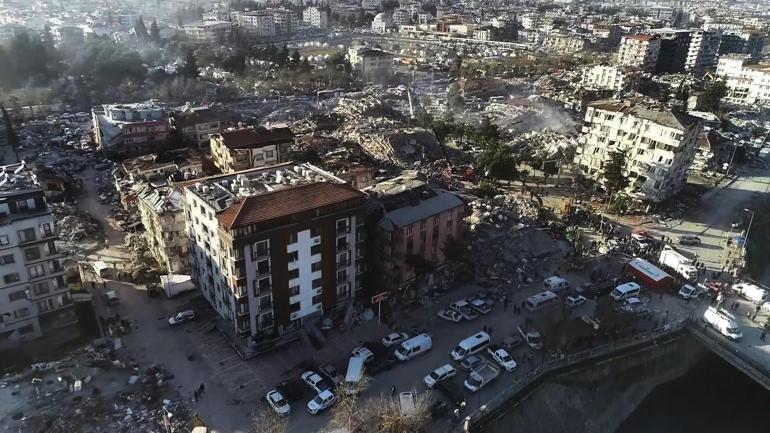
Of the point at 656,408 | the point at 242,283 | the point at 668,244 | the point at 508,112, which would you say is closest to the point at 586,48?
the point at 508,112

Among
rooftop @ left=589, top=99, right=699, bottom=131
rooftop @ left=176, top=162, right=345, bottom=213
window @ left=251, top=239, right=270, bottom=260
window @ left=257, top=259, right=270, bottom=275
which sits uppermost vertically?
rooftop @ left=589, top=99, right=699, bottom=131

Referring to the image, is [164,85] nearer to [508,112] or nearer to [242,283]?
[508,112]

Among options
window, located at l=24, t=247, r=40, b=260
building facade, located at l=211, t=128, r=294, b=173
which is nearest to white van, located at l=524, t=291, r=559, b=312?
window, located at l=24, t=247, r=40, b=260

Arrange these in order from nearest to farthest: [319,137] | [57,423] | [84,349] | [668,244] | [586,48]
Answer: [57,423] < [84,349] < [668,244] < [319,137] < [586,48]

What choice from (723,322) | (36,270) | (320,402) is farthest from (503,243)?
(36,270)

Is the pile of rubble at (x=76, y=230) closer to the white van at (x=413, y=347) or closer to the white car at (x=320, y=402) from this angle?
the white car at (x=320, y=402)

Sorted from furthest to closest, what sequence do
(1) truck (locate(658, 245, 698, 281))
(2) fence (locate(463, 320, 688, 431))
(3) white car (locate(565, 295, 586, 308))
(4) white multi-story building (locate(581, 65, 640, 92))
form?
(4) white multi-story building (locate(581, 65, 640, 92)) → (1) truck (locate(658, 245, 698, 281)) → (3) white car (locate(565, 295, 586, 308)) → (2) fence (locate(463, 320, 688, 431))

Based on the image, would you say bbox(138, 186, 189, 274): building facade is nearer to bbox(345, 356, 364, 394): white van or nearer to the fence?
bbox(345, 356, 364, 394): white van
